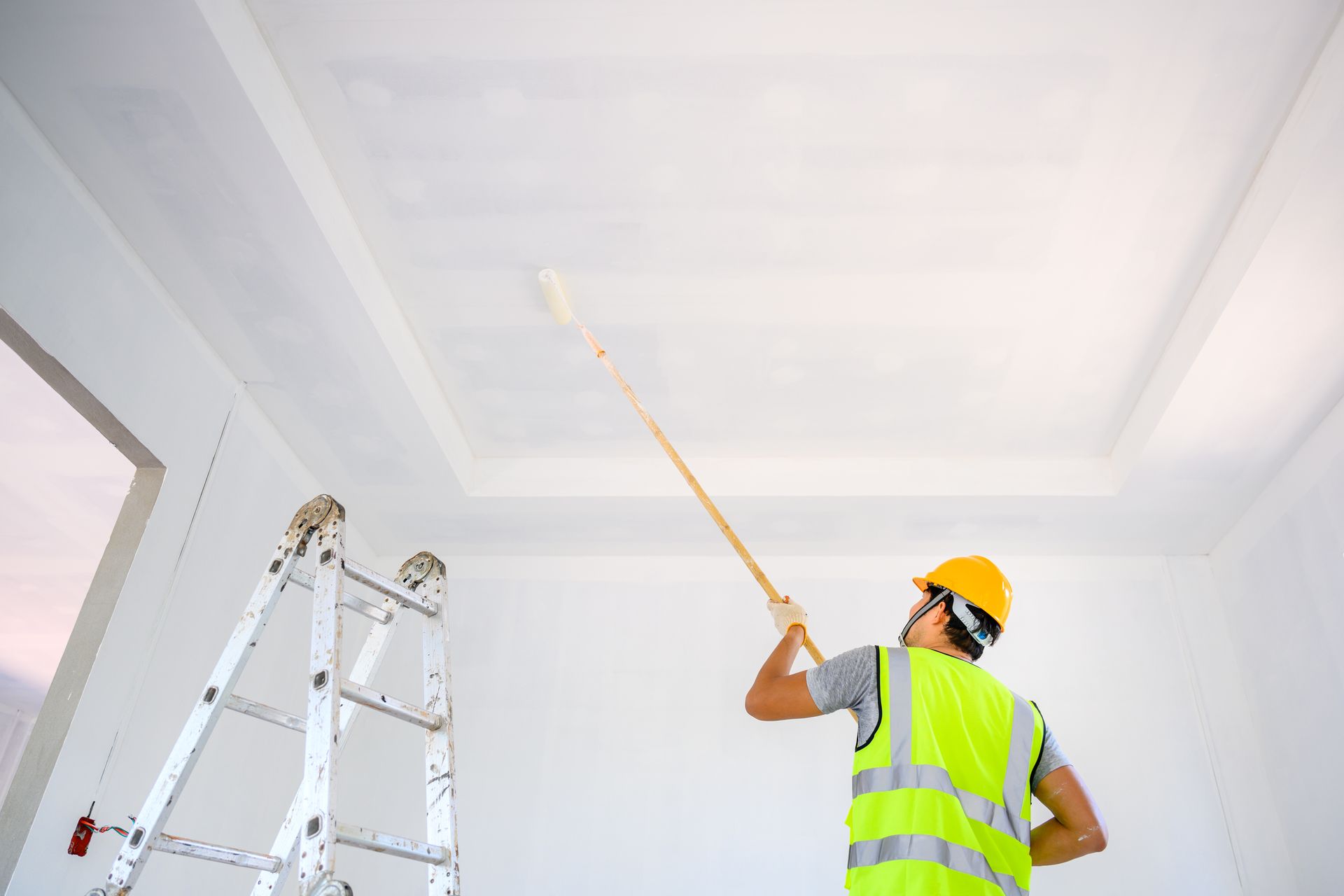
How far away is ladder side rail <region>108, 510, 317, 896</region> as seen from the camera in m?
1.72

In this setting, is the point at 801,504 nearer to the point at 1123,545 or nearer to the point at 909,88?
the point at 1123,545

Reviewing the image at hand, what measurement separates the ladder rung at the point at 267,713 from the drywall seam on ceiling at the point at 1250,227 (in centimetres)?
305

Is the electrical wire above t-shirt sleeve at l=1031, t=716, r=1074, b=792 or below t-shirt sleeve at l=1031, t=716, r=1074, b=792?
below

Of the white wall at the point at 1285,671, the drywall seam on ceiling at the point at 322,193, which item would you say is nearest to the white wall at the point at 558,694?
the white wall at the point at 1285,671

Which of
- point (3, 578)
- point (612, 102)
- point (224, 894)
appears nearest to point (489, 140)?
point (612, 102)

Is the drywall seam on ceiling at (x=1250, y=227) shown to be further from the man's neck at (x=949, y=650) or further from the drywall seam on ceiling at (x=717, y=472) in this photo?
the man's neck at (x=949, y=650)

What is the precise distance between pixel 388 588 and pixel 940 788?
4.03ft

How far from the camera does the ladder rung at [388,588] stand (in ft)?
6.46

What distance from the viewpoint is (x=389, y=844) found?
171 centimetres

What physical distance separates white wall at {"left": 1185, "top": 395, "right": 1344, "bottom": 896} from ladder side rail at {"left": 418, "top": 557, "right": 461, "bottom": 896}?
3303mm

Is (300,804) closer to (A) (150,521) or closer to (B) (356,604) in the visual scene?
(B) (356,604)

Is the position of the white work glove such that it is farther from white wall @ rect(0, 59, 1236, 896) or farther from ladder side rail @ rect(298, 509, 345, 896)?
white wall @ rect(0, 59, 1236, 896)

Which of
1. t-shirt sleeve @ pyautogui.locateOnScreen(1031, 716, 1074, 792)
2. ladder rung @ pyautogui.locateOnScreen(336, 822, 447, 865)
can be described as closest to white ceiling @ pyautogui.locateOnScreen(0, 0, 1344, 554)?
t-shirt sleeve @ pyautogui.locateOnScreen(1031, 716, 1074, 792)

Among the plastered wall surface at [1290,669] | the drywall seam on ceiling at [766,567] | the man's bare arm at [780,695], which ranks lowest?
the man's bare arm at [780,695]
